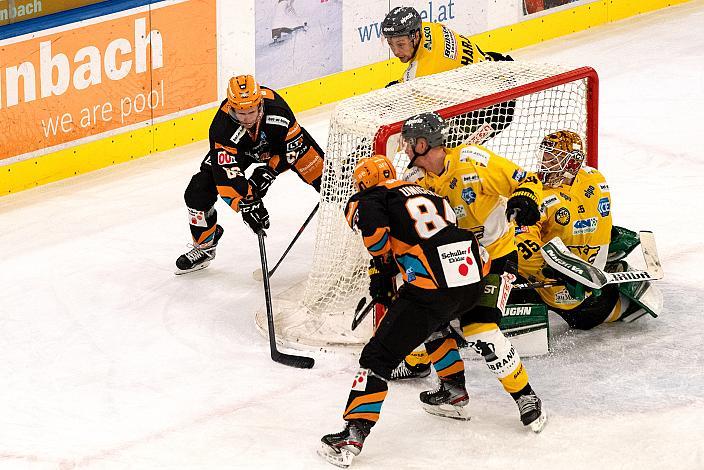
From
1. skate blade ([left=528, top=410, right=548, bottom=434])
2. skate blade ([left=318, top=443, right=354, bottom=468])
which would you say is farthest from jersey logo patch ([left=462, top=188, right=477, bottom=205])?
skate blade ([left=318, top=443, right=354, bottom=468])

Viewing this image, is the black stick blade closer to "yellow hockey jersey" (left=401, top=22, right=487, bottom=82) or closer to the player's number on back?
the player's number on back

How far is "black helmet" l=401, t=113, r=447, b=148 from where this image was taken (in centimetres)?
494

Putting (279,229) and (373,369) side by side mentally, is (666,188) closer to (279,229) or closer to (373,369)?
Answer: (279,229)

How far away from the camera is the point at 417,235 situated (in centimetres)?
473

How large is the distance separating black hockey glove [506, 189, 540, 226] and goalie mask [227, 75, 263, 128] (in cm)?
148

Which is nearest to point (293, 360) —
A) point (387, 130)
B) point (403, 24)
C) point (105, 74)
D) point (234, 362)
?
point (234, 362)

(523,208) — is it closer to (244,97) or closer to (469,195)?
(469,195)

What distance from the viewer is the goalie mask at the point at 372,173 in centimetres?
485

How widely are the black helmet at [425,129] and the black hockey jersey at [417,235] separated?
251 millimetres

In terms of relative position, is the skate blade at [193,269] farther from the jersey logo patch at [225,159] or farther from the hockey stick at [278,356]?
the hockey stick at [278,356]

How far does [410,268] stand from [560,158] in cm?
121

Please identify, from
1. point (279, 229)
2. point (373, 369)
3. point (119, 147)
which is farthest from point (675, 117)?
point (373, 369)

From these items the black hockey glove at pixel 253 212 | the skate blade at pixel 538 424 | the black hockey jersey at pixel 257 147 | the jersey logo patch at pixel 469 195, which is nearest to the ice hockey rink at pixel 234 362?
the skate blade at pixel 538 424

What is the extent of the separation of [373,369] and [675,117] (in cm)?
472
